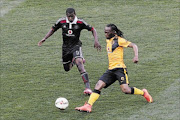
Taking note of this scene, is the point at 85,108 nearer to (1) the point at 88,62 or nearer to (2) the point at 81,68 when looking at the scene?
(2) the point at 81,68

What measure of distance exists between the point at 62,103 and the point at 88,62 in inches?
157

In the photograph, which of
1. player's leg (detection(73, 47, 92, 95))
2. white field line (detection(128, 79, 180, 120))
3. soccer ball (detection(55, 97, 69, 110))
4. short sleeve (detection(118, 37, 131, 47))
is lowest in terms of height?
white field line (detection(128, 79, 180, 120))

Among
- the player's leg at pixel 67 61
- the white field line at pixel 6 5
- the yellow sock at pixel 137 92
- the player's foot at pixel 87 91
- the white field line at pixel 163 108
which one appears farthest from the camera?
the white field line at pixel 6 5

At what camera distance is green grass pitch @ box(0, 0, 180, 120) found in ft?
37.3

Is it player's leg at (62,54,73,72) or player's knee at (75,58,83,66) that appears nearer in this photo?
player's knee at (75,58,83,66)

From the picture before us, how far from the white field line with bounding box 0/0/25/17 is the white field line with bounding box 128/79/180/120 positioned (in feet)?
30.5

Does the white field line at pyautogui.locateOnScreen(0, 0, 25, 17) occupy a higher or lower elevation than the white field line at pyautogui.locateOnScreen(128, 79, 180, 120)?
higher

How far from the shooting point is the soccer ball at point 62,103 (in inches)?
442

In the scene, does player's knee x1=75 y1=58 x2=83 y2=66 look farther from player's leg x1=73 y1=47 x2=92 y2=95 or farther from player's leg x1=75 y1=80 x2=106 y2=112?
player's leg x1=75 y1=80 x2=106 y2=112

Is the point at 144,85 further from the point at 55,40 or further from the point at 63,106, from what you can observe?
the point at 55,40

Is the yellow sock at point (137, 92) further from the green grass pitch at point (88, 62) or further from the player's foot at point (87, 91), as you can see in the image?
the player's foot at point (87, 91)

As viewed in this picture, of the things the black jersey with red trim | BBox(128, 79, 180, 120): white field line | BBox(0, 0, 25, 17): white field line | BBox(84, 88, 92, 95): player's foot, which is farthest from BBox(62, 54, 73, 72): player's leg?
BBox(0, 0, 25, 17): white field line

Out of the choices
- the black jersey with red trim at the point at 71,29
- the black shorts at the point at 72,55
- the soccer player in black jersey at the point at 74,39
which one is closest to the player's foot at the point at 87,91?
the soccer player in black jersey at the point at 74,39

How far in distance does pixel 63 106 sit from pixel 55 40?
20.0ft
